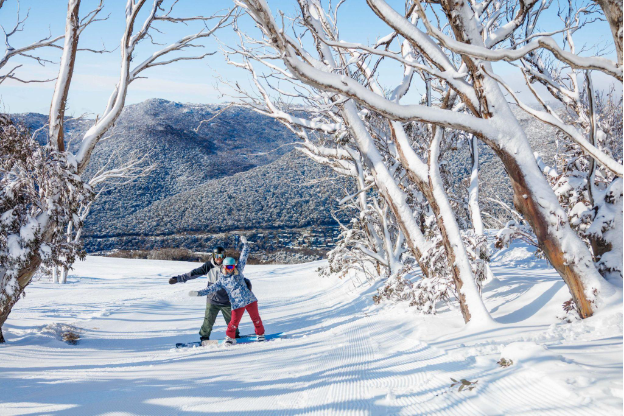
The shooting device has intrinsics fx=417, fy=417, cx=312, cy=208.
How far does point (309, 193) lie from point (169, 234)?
15307 mm

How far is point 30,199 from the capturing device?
589 centimetres

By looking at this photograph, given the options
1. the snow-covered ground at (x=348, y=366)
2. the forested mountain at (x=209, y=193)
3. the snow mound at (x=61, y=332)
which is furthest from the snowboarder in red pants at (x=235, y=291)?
the forested mountain at (x=209, y=193)

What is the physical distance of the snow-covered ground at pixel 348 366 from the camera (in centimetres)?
232

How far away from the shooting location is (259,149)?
280ft

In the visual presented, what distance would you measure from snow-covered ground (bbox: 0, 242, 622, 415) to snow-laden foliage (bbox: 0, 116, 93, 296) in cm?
126

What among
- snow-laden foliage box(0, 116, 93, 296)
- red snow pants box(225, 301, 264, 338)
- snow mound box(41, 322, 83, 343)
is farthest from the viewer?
snow mound box(41, 322, 83, 343)

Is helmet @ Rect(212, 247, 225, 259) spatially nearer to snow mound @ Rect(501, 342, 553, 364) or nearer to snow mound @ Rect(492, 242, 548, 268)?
snow mound @ Rect(501, 342, 553, 364)

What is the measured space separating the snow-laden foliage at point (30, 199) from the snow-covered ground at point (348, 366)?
1.26 metres

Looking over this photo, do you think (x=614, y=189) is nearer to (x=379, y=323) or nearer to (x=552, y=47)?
(x=552, y=47)

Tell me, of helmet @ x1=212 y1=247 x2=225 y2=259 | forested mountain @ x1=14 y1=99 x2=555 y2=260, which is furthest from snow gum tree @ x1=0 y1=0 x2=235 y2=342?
forested mountain @ x1=14 y1=99 x2=555 y2=260

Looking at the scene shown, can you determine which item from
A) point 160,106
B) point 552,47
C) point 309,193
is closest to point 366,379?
point 552,47

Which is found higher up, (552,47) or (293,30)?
(293,30)

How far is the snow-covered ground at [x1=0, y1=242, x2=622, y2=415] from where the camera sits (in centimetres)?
232

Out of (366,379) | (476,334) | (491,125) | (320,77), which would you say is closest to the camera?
(366,379)
